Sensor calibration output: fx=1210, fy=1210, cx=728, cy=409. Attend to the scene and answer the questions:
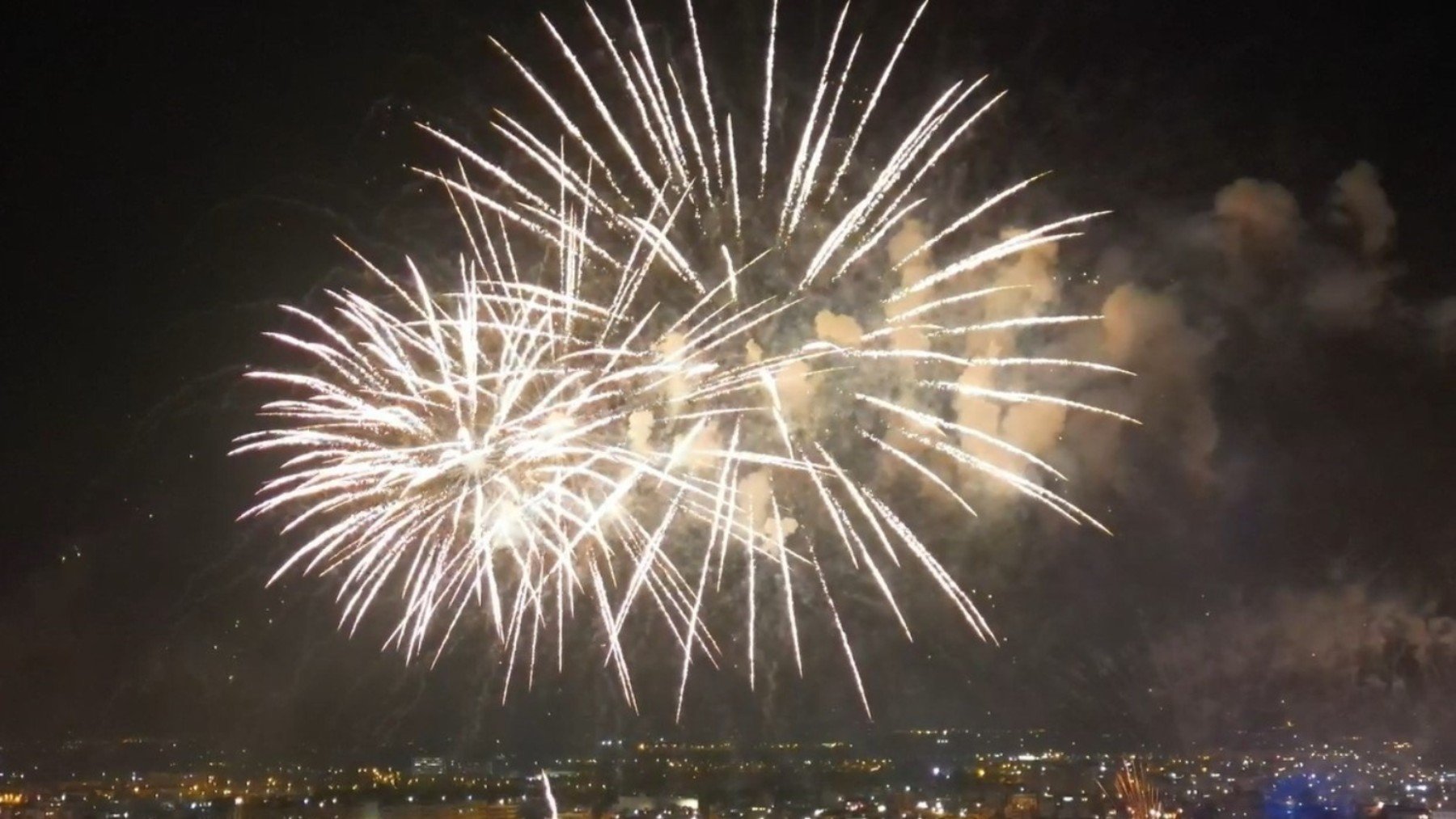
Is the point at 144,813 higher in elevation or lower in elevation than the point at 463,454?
lower

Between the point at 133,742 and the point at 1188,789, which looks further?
the point at 133,742

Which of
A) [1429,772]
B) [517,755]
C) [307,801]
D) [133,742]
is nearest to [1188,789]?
[1429,772]

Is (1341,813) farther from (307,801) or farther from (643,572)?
(307,801)

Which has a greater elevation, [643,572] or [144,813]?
[643,572]

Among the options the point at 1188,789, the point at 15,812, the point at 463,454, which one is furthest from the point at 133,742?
the point at 463,454

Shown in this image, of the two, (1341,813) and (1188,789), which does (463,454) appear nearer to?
(1341,813)

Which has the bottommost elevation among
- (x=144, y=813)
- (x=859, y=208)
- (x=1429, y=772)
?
(x=144, y=813)

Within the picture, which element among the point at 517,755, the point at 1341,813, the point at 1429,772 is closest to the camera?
the point at 1341,813

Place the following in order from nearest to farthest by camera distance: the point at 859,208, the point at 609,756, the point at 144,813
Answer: the point at 859,208
the point at 144,813
the point at 609,756

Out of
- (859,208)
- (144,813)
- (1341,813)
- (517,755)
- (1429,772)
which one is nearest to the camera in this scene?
(859,208)
